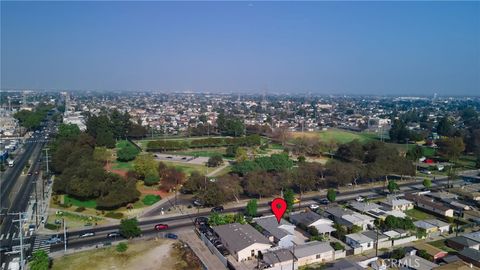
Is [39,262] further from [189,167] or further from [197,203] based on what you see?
[189,167]

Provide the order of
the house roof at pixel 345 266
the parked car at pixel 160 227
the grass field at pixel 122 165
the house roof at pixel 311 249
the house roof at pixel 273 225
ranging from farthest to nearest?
1. the grass field at pixel 122 165
2. the parked car at pixel 160 227
3. the house roof at pixel 273 225
4. the house roof at pixel 311 249
5. the house roof at pixel 345 266

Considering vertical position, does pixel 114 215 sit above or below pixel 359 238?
below

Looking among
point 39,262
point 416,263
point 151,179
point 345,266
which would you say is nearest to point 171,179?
point 151,179

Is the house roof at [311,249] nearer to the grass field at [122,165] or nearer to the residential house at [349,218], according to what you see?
the residential house at [349,218]

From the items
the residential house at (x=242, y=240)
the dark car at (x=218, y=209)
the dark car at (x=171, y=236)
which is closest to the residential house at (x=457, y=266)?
the residential house at (x=242, y=240)

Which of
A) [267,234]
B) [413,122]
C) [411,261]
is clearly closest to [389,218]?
[411,261]
